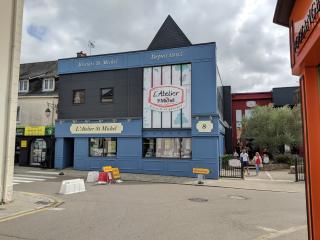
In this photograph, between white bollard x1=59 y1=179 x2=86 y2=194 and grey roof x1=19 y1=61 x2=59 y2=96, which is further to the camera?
grey roof x1=19 y1=61 x2=59 y2=96

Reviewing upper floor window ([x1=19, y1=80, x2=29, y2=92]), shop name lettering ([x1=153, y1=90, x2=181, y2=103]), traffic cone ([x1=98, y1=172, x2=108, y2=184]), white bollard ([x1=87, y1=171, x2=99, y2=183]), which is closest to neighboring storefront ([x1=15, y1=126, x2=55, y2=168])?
upper floor window ([x1=19, y1=80, x2=29, y2=92])

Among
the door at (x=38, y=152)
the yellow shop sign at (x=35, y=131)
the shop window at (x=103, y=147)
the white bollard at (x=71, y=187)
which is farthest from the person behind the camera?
the yellow shop sign at (x=35, y=131)

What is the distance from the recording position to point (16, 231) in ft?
24.8

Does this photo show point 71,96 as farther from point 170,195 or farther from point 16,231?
point 16,231

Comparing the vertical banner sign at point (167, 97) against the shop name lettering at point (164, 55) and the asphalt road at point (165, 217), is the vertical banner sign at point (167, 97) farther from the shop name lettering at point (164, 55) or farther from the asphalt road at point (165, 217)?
the asphalt road at point (165, 217)

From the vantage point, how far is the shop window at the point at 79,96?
78.5 ft

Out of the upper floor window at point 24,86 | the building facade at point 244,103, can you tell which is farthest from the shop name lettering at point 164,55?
the building facade at point 244,103

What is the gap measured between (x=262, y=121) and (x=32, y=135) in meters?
20.3

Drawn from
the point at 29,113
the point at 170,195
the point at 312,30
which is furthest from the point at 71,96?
the point at 312,30

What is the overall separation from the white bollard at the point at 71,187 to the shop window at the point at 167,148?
7.89 m

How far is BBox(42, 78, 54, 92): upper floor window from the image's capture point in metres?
29.5

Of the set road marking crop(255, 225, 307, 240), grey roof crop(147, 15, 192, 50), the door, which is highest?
grey roof crop(147, 15, 192, 50)

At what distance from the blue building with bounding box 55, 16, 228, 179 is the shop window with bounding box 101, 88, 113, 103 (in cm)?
7

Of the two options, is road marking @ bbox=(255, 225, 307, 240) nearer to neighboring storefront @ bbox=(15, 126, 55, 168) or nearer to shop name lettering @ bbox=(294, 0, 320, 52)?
shop name lettering @ bbox=(294, 0, 320, 52)
